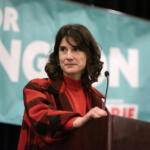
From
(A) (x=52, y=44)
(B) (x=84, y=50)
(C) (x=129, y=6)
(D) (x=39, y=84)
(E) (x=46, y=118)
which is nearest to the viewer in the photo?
(E) (x=46, y=118)

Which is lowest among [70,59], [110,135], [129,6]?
[110,135]

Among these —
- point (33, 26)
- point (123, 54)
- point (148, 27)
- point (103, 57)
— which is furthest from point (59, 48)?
point (148, 27)

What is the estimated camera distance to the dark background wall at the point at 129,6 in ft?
7.39

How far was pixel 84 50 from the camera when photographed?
1106 millimetres

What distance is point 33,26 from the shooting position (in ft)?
5.84

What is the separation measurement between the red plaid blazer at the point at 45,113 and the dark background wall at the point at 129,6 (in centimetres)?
130

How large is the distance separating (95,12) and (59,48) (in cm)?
98

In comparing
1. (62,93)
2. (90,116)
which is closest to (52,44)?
(62,93)

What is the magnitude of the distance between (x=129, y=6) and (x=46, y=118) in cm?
178

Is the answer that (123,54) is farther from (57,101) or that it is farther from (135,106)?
(57,101)

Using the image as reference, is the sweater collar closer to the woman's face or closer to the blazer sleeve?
the woman's face

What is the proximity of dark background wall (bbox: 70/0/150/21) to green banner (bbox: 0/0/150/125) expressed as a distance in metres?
0.22

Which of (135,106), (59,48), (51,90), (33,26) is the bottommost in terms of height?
(135,106)

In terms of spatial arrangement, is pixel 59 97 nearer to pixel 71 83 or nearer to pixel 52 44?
pixel 71 83
